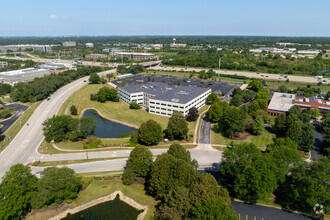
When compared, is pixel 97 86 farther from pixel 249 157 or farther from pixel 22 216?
pixel 249 157

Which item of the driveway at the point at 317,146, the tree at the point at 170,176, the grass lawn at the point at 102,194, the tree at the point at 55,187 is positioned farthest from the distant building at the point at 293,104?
the tree at the point at 55,187

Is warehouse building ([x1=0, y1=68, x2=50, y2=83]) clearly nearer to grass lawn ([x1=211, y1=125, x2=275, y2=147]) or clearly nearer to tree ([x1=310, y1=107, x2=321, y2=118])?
grass lawn ([x1=211, y1=125, x2=275, y2=147])

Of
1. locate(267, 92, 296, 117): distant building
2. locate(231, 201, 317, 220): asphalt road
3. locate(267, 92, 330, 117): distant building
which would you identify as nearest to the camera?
locate(231, 201, 317, 220): asphalt road

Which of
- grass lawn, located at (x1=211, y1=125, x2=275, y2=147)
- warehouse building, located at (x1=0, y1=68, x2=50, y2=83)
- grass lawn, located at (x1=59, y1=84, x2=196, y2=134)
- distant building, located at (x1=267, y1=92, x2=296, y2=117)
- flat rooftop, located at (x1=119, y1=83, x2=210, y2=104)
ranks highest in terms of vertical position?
warehouse building, located at (x1=0, y1=68, x2=50, y2=83)

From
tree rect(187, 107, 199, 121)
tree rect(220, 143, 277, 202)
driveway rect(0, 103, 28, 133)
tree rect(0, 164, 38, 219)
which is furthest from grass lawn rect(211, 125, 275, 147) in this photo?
driveway rect(0, 103, 28, 133)

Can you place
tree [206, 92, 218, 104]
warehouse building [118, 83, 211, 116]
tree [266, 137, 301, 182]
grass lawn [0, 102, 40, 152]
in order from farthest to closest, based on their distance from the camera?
tree [206, 92, 218, 104], warehouse building [118, 83, 211, 116], grass lawn [0, 102, 40, 152], tree [266, 137, 301, 182]

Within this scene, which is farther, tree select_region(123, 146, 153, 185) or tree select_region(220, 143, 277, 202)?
tree select_region(123, 146, 153, 185)

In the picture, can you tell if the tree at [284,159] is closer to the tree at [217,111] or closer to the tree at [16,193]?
the tree at [217,111]

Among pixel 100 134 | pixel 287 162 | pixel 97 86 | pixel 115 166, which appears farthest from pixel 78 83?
pixel 287 162

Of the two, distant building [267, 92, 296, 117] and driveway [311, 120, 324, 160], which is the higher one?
distant building [267, 92, 296, 117]
